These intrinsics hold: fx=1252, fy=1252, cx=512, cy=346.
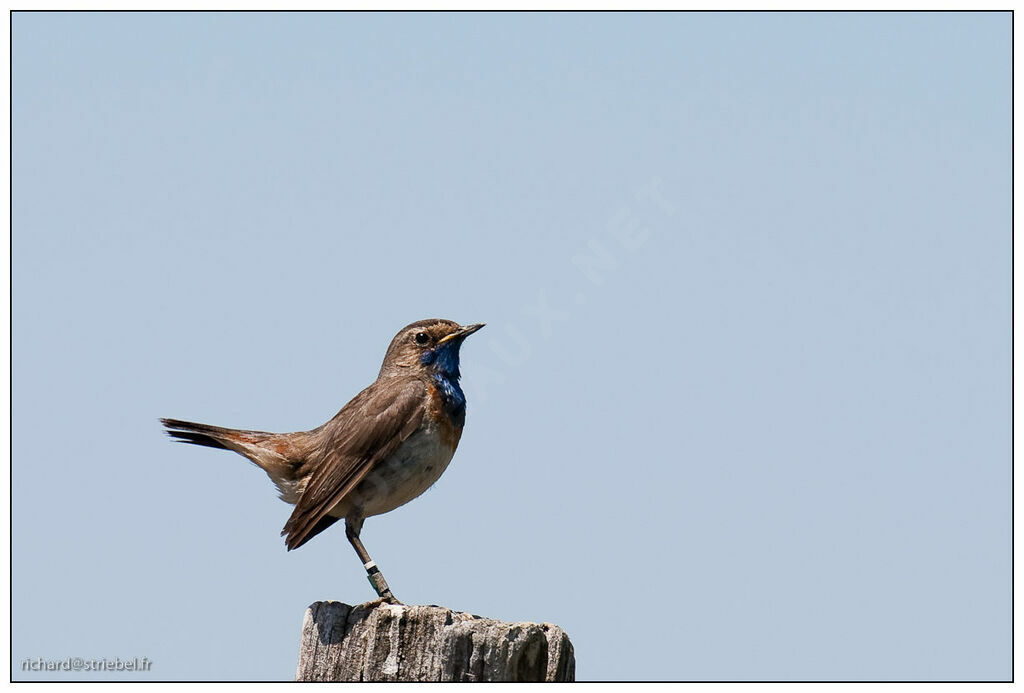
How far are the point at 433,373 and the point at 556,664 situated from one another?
13.4 feet

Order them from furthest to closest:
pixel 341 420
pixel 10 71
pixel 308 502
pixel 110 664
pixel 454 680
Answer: pixel 10 71
pixel 341 420
pixel 308 502
pixel 110 664
pixel 454 680

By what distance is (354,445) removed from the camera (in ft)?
32.2

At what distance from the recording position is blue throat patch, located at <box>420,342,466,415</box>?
10.4m

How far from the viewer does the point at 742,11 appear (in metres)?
12.0

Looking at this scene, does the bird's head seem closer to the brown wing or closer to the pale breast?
the brown wing

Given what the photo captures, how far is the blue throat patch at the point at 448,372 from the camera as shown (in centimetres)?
1042

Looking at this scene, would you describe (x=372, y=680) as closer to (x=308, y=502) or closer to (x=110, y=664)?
(x=110, y=664)

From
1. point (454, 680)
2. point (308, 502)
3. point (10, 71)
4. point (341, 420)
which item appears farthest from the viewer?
point (10, 71)

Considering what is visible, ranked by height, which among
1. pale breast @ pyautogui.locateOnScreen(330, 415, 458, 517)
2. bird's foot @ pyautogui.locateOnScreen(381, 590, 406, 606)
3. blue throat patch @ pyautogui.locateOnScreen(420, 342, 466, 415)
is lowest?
bird's foot @ pyautogui.locateOnScreen(381, 590, 406, 606)

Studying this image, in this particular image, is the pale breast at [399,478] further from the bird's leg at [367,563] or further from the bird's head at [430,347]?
the bird's head at [430,347]

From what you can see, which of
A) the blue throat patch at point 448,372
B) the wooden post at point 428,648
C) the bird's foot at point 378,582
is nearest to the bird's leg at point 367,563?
→ the bird's foot at point 378,582

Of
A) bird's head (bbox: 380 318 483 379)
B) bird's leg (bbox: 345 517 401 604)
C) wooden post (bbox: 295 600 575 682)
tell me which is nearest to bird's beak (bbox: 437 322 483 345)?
bird's head (bbox: 380 318 483 379)
